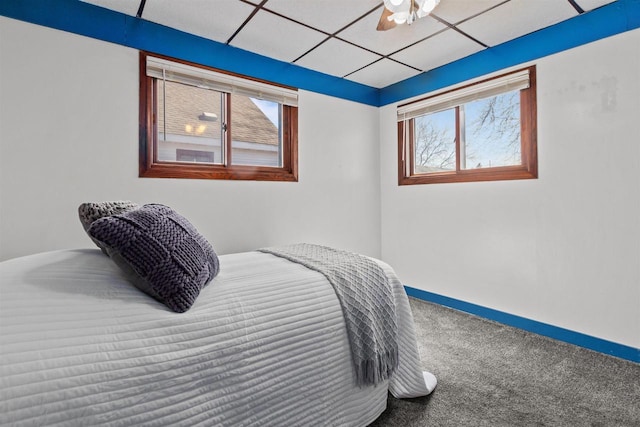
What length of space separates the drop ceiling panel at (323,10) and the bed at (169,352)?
1861 millimetres

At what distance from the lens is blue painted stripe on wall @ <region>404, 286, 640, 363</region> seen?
2.09 metres

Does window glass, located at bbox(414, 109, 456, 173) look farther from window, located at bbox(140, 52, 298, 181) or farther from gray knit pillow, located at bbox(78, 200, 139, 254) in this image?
gray knit pillow, located at bbox(78, 200, 139, 254)

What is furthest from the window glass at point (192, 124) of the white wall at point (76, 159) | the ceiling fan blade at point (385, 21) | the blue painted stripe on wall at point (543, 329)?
the blue painted stripe on wall at point (543, 329)

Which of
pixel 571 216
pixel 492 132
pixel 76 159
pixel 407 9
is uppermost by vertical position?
pixel 407 9

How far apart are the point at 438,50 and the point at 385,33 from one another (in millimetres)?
623

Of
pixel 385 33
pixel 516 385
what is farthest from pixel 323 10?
pixel 516 385

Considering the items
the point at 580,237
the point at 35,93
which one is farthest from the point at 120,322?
the point at 580,237

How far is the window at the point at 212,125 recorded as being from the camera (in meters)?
2.40

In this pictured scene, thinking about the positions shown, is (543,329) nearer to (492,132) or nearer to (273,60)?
(492,132)

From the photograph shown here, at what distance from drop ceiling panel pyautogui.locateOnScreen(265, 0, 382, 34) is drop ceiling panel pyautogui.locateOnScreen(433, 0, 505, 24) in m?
0.47

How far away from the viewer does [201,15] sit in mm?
2250

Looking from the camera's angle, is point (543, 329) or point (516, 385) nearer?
point (516, 385)

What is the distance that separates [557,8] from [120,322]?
10.4ft

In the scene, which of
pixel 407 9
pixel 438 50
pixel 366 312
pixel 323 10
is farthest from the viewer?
pixel 438 50
